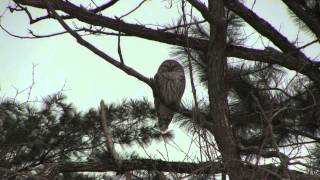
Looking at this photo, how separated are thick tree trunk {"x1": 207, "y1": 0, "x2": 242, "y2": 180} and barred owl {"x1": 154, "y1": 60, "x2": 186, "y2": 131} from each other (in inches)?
105

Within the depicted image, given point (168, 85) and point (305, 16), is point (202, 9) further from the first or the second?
point (168, 85)

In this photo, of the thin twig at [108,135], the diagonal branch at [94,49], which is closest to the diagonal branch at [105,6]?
Answer: the thin twig at [108,135]

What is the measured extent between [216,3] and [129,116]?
2.90 metres

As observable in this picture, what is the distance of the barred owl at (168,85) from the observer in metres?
6.54

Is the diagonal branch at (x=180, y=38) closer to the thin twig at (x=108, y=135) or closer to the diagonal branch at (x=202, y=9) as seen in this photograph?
the diagonal branch at (x=202, y=9)

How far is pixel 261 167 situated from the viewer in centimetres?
260

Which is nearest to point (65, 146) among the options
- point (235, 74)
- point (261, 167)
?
point (235, 74)

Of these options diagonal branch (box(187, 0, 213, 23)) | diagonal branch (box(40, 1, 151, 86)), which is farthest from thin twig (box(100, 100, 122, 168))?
diagonal branch (box(187, 0, 213, 23))

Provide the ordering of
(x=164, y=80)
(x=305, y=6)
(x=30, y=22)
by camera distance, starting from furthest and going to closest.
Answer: (x=164, y=80) → (x=305, y=6) → (x=30, y=22)

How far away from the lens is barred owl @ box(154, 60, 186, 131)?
654 centimetres

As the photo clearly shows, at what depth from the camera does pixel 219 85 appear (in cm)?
372

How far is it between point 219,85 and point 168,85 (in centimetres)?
327

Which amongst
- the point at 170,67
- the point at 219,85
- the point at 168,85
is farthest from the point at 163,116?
the point at 219,85

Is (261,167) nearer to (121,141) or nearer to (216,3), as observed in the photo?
(216,3)
